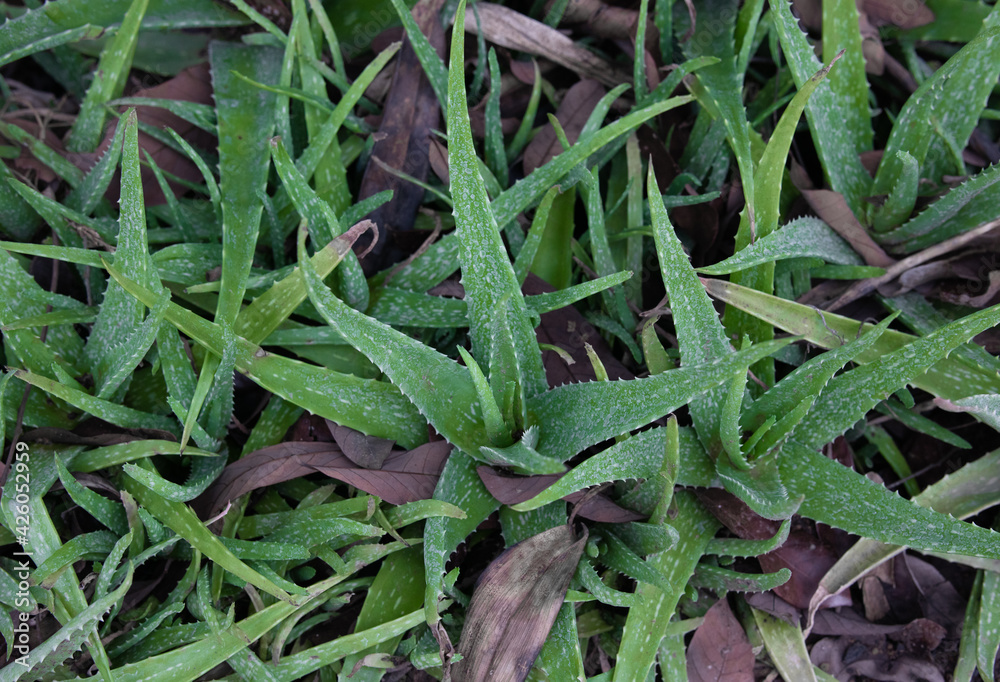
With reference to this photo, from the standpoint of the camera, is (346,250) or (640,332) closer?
(346,250)

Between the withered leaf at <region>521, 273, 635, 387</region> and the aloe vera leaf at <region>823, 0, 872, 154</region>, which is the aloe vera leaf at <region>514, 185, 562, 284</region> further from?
the aloe vera leaf at <region>823, 0, 872, 154</region>

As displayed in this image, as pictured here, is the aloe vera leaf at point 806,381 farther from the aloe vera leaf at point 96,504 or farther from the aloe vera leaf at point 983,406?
the aloe vera leaf at point 96,504

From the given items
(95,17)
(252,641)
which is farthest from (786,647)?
(95,17)

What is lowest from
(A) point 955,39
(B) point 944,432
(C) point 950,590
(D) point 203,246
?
(C) point 950,590

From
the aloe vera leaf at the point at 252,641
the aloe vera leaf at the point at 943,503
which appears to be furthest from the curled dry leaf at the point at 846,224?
the aloe vera leaf at the point at 252,641

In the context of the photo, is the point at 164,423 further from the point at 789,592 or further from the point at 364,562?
the point at 789,592

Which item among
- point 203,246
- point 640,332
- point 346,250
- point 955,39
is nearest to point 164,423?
point 203,246

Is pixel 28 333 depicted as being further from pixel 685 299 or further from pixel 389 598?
pixel 685 299

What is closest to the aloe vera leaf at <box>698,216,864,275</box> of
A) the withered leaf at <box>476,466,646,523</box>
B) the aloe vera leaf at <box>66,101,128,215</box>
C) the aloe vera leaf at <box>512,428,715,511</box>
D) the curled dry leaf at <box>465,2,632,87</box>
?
the aloe vera leaf at <box>512,428,715,511</box>
